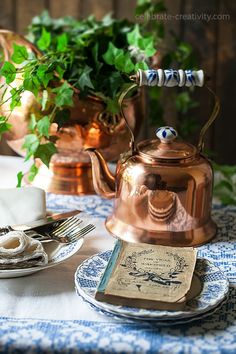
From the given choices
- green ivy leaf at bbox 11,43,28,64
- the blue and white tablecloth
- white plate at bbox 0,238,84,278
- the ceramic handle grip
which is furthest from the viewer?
green ivy leaf at bbox 11,43,28,64

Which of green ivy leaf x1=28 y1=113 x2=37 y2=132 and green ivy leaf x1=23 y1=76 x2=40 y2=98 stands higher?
green ivy leaf x1=23 y1=76 x2=40 y2=98

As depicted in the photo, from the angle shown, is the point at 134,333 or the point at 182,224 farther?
the point at 182,224

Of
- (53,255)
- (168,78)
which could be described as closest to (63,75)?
(168,78)

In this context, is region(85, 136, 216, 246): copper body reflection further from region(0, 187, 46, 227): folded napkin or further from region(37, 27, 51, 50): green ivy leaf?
region(37, 27, 51, 50): green ivy leaf

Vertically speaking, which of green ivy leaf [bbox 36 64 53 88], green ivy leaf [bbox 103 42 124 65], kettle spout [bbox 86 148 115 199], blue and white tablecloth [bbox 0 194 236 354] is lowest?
blue and white tablecloth [bbox 0 194 236 354]

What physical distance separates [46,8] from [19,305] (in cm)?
116

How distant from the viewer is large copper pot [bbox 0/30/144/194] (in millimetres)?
1168

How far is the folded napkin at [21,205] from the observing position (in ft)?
3.39

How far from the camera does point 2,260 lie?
0.88m

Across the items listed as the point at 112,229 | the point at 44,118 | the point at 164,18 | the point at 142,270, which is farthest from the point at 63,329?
the point at 164,18

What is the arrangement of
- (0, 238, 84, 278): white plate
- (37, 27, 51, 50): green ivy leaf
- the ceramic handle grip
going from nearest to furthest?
(0, 238, 84, 278): white plate < the ceramic handle grip < (37, 27, 51, 50): green ivy leaf

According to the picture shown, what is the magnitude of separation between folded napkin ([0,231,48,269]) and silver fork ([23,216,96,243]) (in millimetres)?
54

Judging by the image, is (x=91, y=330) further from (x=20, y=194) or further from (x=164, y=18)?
(x=164, y=18)

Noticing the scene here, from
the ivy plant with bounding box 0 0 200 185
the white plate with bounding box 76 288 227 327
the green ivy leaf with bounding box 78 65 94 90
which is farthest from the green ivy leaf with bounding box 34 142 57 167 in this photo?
the white plate with bounding box 76 288 227 327
